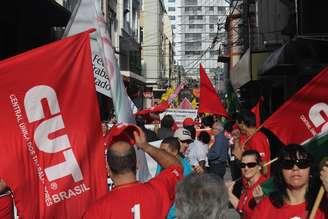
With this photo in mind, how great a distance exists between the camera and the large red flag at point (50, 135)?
3988 millimetres

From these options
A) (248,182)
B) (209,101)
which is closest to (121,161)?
(248,182)

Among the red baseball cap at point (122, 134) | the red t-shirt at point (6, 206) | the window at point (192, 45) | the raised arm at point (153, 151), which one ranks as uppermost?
the window at point (192, 45)

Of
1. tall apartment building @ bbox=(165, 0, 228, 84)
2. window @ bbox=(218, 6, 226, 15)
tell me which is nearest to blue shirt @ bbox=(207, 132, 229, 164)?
window @ bbox=(218, 6, 226, 15)

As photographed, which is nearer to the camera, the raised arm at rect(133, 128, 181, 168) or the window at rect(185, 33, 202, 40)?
the raised arm at rect(133, 128, 181, 168)

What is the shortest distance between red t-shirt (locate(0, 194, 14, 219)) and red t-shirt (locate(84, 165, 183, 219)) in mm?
1834

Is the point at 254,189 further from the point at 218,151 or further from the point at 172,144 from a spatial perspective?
the point at 218,151

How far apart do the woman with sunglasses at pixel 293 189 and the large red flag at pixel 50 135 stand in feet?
3.83

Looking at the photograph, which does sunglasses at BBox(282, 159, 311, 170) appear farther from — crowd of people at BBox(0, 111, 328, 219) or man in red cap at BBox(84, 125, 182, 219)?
man in red cap at BBox(84, 125, 182, 219)

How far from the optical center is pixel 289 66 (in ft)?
44.9

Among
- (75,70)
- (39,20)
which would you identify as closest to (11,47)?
(39,20)

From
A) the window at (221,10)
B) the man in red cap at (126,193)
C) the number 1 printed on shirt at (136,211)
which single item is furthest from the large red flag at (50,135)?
the window at (221,10)

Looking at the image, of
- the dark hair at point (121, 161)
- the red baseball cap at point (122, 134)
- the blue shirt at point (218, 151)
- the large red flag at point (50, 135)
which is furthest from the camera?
the blue shirt at point (218, 151)

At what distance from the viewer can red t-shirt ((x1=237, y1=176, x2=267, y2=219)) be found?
4.46 metres

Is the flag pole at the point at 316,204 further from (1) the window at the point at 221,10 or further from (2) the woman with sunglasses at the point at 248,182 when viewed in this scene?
(1) the window at the point at 221,10
